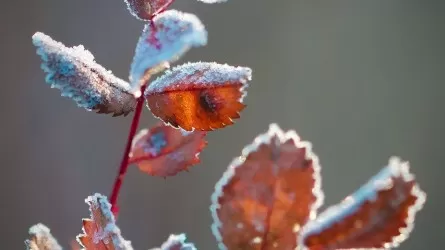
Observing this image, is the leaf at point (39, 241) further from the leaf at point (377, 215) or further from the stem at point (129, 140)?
the leaf at point (377, 215)

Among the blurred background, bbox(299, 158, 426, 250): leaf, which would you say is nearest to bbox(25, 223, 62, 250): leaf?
bbox(299, 158, 426, 250): leaf

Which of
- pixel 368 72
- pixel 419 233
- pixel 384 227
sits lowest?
pixel 384 227

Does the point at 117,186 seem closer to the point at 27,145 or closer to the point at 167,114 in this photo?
the point at 167,114

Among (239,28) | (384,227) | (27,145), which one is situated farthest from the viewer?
(239,28)

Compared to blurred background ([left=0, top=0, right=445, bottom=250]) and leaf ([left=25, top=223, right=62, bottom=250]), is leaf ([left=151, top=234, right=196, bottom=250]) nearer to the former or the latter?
leaf ([left=25, top=223, right=62, bottom=250])

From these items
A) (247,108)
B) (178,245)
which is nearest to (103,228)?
(178,245)

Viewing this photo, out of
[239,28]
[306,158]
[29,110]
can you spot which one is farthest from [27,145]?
[306,158]

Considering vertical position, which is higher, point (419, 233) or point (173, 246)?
point (419, 233)

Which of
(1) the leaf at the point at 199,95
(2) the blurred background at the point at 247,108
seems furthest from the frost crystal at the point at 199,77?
(2) the blurred background at the point at 247,108
